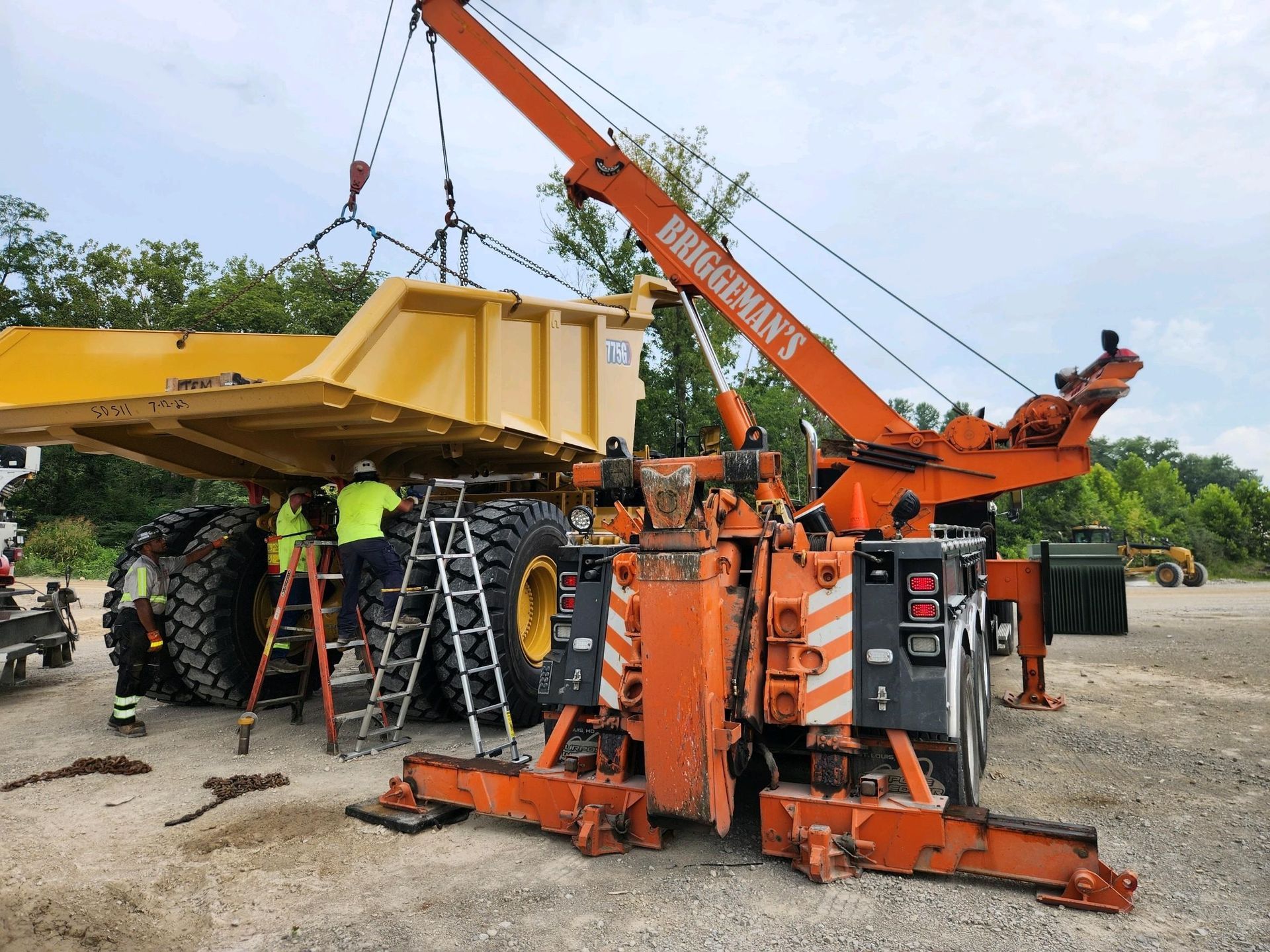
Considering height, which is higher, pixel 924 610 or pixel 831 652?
pixel 924 610

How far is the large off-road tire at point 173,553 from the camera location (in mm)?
7430

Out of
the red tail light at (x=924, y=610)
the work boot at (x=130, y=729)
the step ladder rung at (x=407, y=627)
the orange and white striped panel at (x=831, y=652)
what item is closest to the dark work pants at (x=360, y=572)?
the step ladder rung at (x=407, y=627)

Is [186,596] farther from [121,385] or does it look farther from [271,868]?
[271,868]

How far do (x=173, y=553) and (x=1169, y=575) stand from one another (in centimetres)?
2648

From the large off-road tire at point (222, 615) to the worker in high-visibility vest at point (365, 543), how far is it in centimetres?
126

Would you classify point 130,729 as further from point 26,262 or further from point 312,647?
point 26,262

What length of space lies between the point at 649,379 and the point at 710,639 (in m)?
17.6

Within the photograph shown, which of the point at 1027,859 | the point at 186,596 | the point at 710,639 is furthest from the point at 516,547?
the point at 1027,859

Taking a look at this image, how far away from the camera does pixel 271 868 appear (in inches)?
156

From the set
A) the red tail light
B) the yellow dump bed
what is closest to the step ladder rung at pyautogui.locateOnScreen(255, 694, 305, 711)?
the yellow dump bed

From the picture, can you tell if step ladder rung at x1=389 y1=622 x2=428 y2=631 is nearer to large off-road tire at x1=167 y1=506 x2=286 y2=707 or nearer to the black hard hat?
large off-road tire at x1=167 y1=506 x2=286 y2=707

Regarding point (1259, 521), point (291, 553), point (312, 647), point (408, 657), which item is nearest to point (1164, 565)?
point (1259, 521)

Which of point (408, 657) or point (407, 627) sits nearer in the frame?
point (407, 627)

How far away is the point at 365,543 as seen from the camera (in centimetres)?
625
